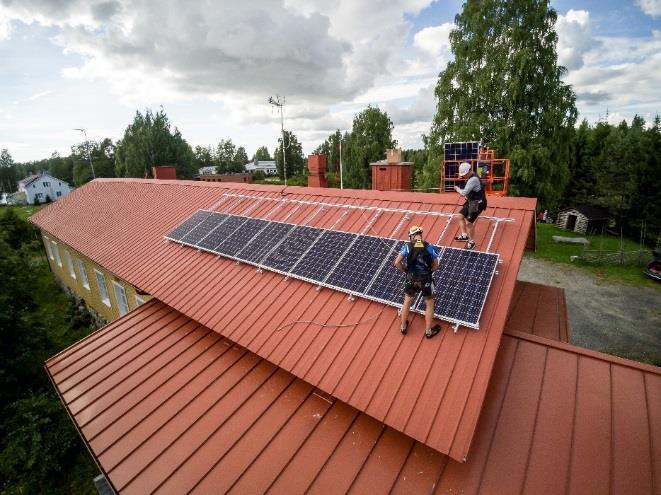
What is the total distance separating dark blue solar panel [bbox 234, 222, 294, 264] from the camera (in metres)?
9.34

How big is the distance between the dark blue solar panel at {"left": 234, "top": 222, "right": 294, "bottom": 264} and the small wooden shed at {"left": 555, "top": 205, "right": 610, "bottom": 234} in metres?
44.0

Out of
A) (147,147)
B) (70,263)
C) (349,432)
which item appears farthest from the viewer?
(147,147)

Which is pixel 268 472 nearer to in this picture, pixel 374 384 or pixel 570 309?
pixel 374 384

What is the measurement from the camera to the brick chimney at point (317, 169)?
1430 centimetres

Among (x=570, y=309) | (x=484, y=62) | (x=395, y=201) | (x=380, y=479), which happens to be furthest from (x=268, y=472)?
(x=484, y=62)

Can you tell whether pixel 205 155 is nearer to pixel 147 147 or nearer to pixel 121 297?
pixel 147 147

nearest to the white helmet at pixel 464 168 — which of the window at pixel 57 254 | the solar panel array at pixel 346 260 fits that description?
the solar panel array at pixel 346 260

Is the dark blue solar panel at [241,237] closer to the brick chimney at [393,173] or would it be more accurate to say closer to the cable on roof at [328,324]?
the cable on roof at [328,324]

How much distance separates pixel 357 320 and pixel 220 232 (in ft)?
21.2

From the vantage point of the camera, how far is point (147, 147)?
62.3 metres

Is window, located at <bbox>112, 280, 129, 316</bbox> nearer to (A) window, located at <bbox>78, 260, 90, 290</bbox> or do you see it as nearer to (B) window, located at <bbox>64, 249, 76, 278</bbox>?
(A) window, located at <bbox>78, 260, 90, 290</bbox>

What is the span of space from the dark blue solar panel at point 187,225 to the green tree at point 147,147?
56.4 meters

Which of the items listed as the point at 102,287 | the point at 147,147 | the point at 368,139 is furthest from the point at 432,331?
the point at 147,147

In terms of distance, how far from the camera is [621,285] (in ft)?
73.5
